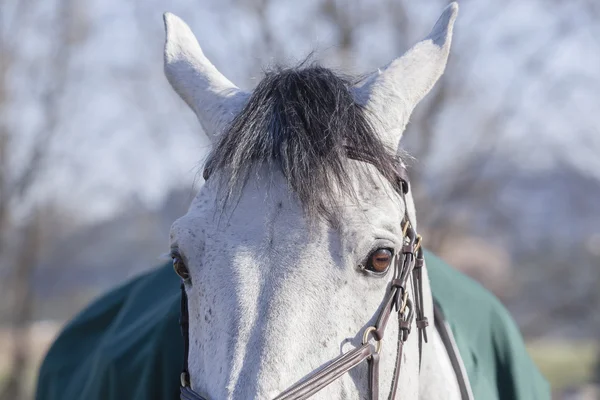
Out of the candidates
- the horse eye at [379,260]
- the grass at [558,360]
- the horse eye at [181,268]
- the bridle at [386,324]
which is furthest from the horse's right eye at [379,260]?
the grass at [558,360]

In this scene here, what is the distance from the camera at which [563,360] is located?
1016 inches

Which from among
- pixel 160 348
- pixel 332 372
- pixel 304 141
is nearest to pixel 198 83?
pixel 304 141

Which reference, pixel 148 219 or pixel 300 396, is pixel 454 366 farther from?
pixel 148 219

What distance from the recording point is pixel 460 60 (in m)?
11.2

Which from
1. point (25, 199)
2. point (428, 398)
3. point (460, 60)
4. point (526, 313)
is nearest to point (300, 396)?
point (428, 398)

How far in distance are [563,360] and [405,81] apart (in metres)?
25.6

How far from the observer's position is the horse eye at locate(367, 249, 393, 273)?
227cm

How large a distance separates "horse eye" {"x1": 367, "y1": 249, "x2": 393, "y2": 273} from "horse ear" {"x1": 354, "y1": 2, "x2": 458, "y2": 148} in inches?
17.7

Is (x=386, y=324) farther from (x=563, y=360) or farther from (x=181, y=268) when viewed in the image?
(x=563, y=360)

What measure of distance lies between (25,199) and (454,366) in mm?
13654

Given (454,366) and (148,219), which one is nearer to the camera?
(454,366)

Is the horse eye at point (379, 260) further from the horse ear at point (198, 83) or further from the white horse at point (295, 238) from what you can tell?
the horse ear at point (198, 83)

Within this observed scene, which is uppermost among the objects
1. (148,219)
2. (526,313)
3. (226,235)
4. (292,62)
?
(148,219)

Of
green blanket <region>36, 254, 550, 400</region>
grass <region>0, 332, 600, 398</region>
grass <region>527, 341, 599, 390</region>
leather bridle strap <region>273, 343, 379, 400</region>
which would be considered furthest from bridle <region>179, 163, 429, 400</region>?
grass <region>527, 341, 599, 390</region>
